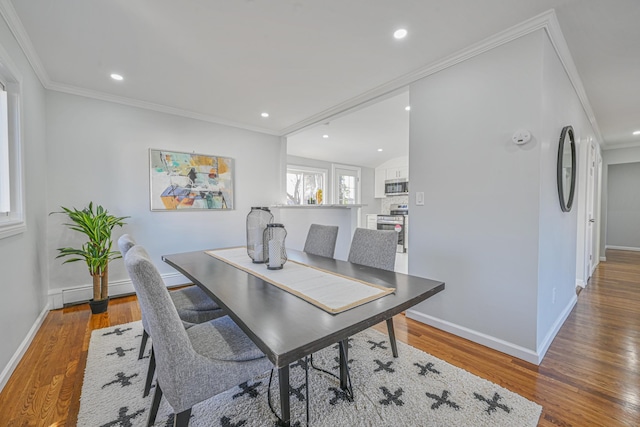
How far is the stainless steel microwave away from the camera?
22.1 ft

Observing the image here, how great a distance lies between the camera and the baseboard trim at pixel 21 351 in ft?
5.47

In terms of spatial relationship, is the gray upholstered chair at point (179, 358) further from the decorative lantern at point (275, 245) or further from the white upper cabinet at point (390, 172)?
the white upper cabinet at point (390, 172)

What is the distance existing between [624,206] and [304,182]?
765 cm

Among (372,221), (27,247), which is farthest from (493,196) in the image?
(372,221)

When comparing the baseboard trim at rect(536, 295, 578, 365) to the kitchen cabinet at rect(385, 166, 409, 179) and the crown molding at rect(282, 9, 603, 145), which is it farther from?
the kitchen cabinet at rect(385, 166, 409, 179)

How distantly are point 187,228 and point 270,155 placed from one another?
175cm

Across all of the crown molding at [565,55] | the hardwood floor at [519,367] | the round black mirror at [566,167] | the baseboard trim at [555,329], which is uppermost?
the crown molding at [565,55]

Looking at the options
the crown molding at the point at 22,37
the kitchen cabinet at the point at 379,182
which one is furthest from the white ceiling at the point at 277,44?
the kitchen cabinet at the point at 379,182

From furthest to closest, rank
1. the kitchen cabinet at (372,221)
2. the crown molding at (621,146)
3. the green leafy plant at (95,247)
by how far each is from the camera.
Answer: the kitchen cabinet at (372,221)
the crown molding at (621,146)
the green leafy plant at (95,247)

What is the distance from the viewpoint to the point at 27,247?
88.0 inches

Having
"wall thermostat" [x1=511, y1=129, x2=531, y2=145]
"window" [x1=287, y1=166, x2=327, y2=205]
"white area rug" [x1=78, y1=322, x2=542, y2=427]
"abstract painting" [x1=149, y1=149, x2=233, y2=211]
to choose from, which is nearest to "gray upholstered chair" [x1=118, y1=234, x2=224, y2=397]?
"white area rug" [x1=78, y1=322, x2=542, y2=427]

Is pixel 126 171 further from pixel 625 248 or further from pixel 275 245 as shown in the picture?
pixel 625 248

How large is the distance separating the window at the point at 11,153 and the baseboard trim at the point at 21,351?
841 mm

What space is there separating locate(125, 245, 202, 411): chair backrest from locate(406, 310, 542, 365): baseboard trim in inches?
82.7
